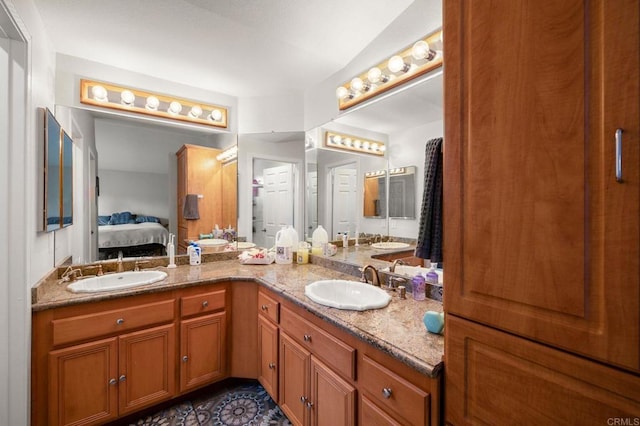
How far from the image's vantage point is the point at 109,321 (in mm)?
1611

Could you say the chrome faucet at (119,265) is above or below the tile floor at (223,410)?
above

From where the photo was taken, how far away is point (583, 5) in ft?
1.93

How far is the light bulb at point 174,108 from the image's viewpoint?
2408 millimetres

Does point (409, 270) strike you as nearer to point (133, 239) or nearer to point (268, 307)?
point (268, 307)

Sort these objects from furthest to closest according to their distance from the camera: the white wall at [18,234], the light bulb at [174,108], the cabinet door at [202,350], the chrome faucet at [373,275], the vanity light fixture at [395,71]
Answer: the light bulb at [174,108] → the cabinet door at [202,350] → the chrome faucet at [373,275] → the vanity light fixture at [395,71] → the white wall at [18,234]

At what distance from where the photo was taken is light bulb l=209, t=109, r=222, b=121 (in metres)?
2.60

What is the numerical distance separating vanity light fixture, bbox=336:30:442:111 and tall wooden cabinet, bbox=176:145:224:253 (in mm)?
1308

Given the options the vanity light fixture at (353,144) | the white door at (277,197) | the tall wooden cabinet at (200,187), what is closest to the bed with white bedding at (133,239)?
the tall wooden cabinet at (200,187)

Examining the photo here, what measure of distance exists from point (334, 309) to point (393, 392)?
43 centimetres

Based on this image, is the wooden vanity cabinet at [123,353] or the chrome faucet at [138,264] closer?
the wooden vanity cabinet at [123,353]

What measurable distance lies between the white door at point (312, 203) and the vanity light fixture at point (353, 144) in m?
0.34

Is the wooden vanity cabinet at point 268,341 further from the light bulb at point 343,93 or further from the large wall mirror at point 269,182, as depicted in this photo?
the light bulb at point 343,93

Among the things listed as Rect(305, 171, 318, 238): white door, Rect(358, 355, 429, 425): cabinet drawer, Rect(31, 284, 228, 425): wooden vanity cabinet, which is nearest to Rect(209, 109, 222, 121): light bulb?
Rect(305, 171, 318, 238): white door

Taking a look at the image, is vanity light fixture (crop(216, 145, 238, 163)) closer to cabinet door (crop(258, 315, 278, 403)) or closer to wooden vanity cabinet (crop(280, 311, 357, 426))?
cabinet door (crop(258, 315, 278, 403))
